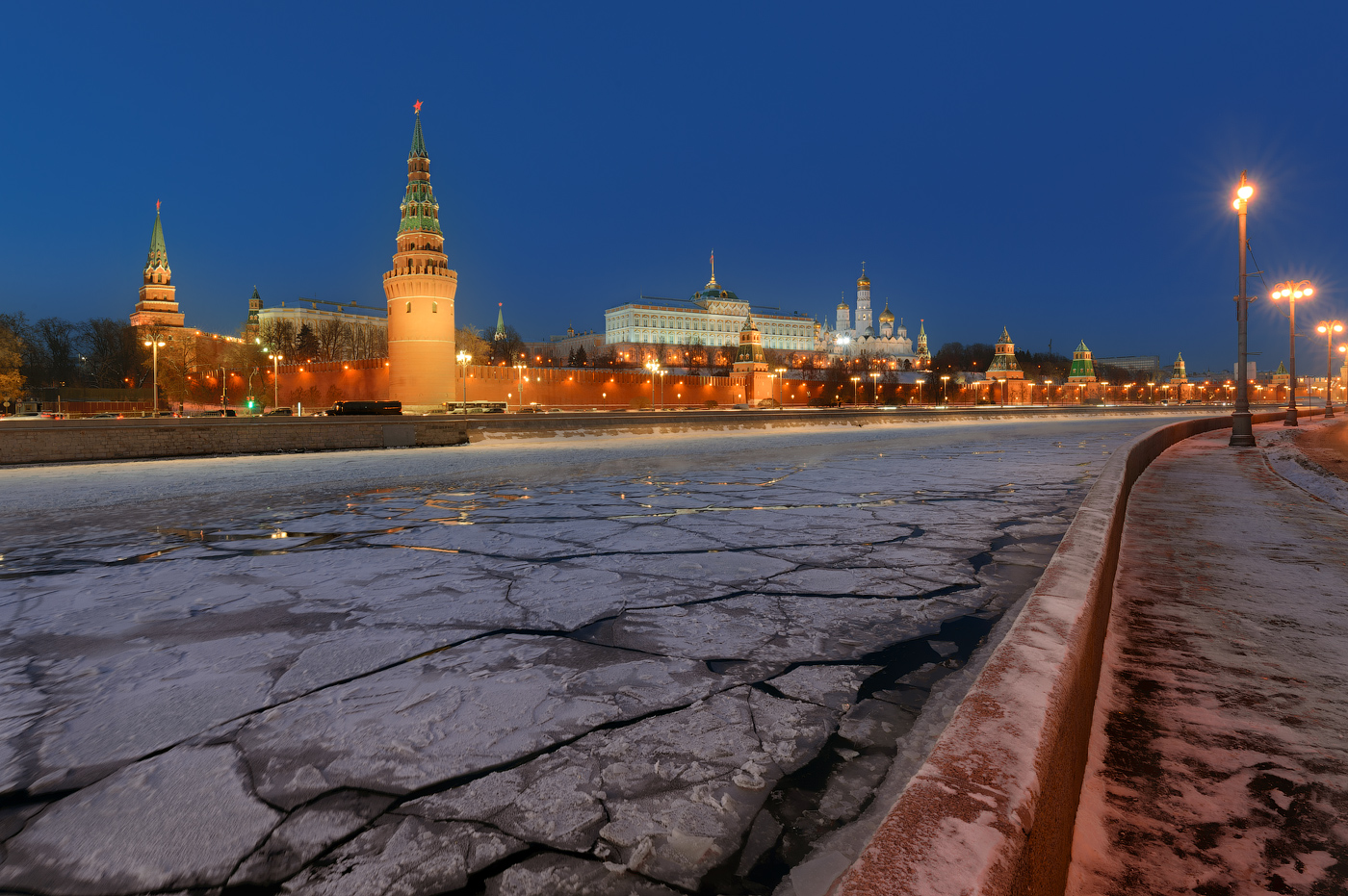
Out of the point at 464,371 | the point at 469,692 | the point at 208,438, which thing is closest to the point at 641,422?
the point at 208,438

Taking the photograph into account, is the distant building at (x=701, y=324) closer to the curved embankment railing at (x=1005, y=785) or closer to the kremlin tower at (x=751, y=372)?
the kremlin tower at (x=751, y=372)

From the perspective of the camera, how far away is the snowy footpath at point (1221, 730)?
1.65 metres

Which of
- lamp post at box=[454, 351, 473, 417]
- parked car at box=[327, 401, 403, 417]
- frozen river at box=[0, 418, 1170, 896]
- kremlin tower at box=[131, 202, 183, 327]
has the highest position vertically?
kremlin tower at box=[131, 202, 183, 327]

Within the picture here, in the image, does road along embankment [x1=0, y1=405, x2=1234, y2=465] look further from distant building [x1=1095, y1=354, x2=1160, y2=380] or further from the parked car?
distant building [x1=1095, y1=354, x2=1160, y2=380]

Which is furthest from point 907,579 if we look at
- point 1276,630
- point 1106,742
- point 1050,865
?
point 1050,865

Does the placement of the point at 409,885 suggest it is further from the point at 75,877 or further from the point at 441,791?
the point at 75,877

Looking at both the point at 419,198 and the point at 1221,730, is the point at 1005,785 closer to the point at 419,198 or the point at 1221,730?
the point at 1221,730

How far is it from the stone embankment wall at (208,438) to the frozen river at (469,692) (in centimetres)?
850

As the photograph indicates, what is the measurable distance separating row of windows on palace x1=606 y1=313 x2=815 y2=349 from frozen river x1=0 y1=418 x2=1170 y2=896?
114342mm

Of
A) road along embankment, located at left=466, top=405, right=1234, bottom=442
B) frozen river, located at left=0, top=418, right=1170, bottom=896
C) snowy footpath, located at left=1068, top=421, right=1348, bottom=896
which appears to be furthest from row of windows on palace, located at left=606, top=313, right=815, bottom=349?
snowy footpath, located at left=1068, top=421, right=1348, bottom=896

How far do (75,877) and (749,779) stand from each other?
1.62 metres

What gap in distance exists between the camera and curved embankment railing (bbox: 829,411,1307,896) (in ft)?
3.41

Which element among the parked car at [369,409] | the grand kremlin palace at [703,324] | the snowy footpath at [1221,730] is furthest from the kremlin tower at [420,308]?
the grand kremlin palace at [703,324]

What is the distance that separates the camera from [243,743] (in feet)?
7.25
